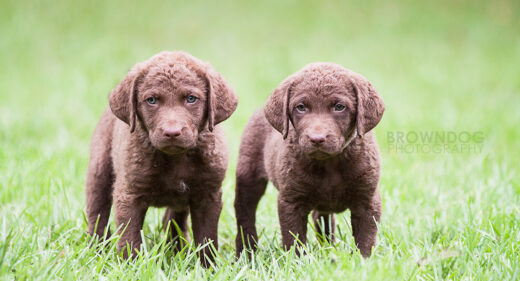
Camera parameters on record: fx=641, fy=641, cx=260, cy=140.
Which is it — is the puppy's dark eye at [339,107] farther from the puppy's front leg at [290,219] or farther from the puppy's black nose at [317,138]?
the puppy's front leg at [290,219]

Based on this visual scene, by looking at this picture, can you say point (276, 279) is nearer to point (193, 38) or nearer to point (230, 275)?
point (230, 275)

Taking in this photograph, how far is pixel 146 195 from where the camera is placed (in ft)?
16.6

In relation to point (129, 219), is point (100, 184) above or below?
above

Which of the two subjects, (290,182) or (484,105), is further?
(484,105)

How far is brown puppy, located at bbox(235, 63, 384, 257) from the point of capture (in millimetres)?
4668

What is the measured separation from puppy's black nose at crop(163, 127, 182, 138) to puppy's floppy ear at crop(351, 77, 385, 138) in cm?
131

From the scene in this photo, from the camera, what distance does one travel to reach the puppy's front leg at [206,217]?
17.1 feet

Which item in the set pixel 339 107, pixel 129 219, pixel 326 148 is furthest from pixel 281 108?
pixel 129 219

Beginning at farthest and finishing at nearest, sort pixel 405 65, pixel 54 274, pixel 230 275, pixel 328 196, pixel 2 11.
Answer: pixel 2 11 → pixel 405 65 → pixel 328 196 → pixel 230 275 → pixel 54 274

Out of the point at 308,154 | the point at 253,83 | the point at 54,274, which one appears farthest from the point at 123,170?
the point at 253,83

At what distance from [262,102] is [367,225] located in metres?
A: 6.56

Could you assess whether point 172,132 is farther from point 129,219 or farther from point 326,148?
point 326,148

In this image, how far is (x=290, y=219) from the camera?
5.01m

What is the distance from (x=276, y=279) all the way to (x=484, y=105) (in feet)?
27.5
